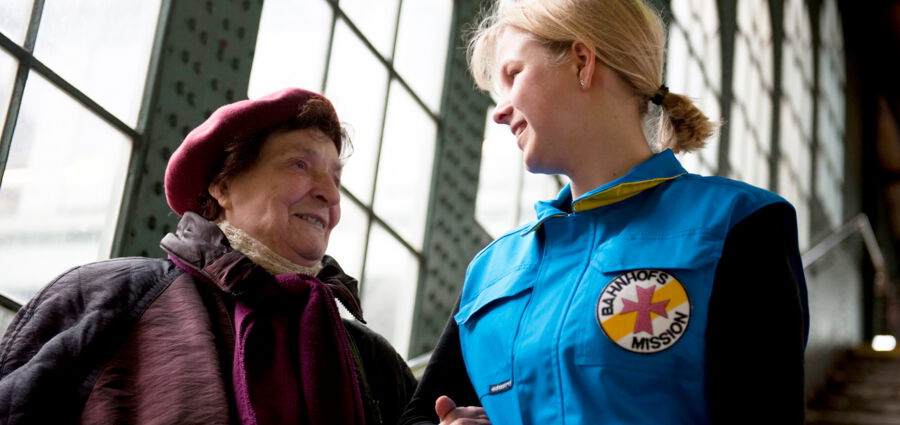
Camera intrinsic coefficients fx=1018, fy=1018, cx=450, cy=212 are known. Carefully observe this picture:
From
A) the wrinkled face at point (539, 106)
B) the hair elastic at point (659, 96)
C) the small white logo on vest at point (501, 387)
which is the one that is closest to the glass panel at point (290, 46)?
the wrinkled face at point (539, 106)

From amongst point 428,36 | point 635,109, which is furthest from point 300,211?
point 428,36

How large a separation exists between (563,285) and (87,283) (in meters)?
0.86

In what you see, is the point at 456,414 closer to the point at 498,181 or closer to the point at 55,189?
the point at 55,189

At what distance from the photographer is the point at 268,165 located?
2135mm

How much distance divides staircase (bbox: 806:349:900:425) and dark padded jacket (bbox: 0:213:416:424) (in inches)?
227

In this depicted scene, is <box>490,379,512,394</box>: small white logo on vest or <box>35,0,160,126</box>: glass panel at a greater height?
<box>35,0,160,126</box>: glass panel

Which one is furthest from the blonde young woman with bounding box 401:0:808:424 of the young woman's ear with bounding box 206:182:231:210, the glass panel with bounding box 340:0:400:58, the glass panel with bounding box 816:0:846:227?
the glass panel with bounding box 816:0:846:227

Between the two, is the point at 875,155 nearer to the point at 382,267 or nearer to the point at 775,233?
the point at 382,267

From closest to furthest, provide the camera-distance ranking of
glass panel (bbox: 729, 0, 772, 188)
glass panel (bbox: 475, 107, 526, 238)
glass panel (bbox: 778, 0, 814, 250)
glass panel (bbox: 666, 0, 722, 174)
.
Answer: glass panel (bbox: 475, 107, 526, 238) → glass panel (bbox: 666, 0, 722, 174) → glass panel (bbox: 729, 0, 772, 188) → glass panel (bbox: 778, 0, 814, 250)

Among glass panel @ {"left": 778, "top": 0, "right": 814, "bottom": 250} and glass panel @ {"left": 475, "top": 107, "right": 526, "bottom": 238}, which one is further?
glass panel @ {"left": 778, "top": 0, "right": 814, "bottom": 250}

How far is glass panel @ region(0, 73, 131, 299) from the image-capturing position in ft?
6.85

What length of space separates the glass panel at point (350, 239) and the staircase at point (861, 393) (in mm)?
4405

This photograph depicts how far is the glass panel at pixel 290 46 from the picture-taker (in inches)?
117

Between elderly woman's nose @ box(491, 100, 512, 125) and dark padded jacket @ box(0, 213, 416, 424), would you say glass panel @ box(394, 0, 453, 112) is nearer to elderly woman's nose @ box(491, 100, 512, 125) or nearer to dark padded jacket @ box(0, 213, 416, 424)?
dark padded jacket @ box(0, 213, 416, 424)
